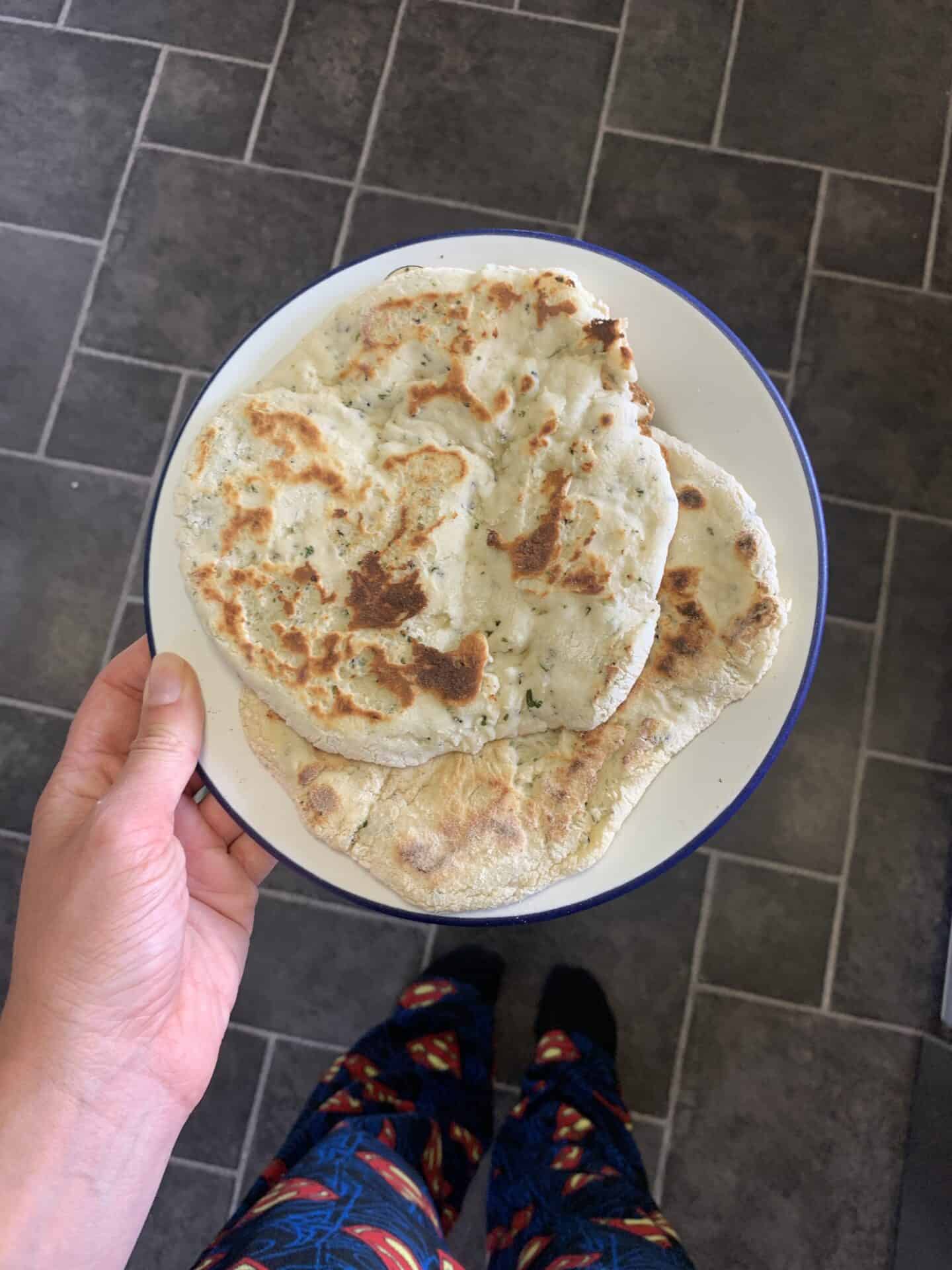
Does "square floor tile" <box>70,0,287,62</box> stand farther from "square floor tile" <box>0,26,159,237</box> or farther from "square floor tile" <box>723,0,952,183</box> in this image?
"square floor tile" <box>723,0,952,183</box>

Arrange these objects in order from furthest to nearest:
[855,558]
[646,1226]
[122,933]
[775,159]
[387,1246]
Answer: [775,159]
[855,558]
[646,1226]
[387,1246]
[122,933]

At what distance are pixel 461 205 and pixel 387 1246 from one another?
7.09ft

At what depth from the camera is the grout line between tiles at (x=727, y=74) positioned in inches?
87.0

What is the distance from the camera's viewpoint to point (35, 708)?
2.20 meters

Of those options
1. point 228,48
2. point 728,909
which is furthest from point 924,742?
point 228,48

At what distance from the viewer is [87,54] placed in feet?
7.64

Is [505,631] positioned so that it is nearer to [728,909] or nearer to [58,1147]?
[58,1147]

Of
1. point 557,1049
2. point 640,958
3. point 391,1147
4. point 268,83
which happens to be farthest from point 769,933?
point 268,83

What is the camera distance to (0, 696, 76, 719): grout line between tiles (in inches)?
86.4

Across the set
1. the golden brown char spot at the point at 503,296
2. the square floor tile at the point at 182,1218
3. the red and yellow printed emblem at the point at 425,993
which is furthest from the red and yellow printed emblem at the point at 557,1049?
the golden brown char spot at the point at 503,296

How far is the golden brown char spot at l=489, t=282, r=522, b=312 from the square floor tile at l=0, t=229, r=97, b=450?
1452mm

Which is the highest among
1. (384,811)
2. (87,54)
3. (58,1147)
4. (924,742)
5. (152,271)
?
(87,54)

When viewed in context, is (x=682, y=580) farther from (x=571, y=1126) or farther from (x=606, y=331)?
(x=571, y=1126)

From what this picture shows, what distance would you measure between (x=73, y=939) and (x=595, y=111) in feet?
6.94
